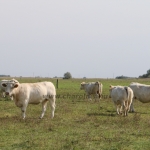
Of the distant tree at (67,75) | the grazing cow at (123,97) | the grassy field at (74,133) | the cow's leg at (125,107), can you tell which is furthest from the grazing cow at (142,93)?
the distant tree at (67,75)

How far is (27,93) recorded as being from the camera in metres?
16.1

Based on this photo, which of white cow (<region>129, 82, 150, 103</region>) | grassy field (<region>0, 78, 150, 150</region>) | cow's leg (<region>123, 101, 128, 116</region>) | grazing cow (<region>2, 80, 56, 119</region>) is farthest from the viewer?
white cow (<region>129, 82, 150, 103</region>)

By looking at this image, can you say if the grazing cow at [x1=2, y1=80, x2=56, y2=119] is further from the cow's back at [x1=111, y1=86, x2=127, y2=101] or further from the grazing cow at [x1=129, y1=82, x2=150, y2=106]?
the grazing cow at [x1=129, y1=82, x2=150, y2=106]

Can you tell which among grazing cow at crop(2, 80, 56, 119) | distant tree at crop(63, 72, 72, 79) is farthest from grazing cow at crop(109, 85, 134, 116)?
distant tree at crop(63, 72, 72, 79)

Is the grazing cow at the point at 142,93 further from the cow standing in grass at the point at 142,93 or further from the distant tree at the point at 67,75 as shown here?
the distant tree at the point at 67,75

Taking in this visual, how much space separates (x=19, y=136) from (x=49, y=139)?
117 cm

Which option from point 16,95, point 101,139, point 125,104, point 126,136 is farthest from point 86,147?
point 125,104

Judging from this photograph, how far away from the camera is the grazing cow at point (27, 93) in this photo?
1598 centimetres

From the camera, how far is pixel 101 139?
11.4 meters

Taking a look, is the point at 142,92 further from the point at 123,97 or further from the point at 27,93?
the point at 27,93

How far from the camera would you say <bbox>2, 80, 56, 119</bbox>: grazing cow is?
1598 centimetres

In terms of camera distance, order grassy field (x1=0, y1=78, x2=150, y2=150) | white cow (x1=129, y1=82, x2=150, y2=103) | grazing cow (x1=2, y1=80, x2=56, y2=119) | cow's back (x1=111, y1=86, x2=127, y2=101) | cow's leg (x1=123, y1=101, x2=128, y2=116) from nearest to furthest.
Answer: grassy field (x1=0, y1=78, x2=150, y2=150)
grazing cow (x1=2, y1=80, x2=56, y2=119)
cow's leg (x1=123, y1=101, x2=128, y2=116)
cow's back (x1=111, y1=86, x2=127, y2=101)
white cow (x1=129, y1=82, x2=150, y2=103)

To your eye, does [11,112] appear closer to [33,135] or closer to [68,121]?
[68,121]

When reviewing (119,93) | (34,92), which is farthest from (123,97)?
Answer: (34,92)
